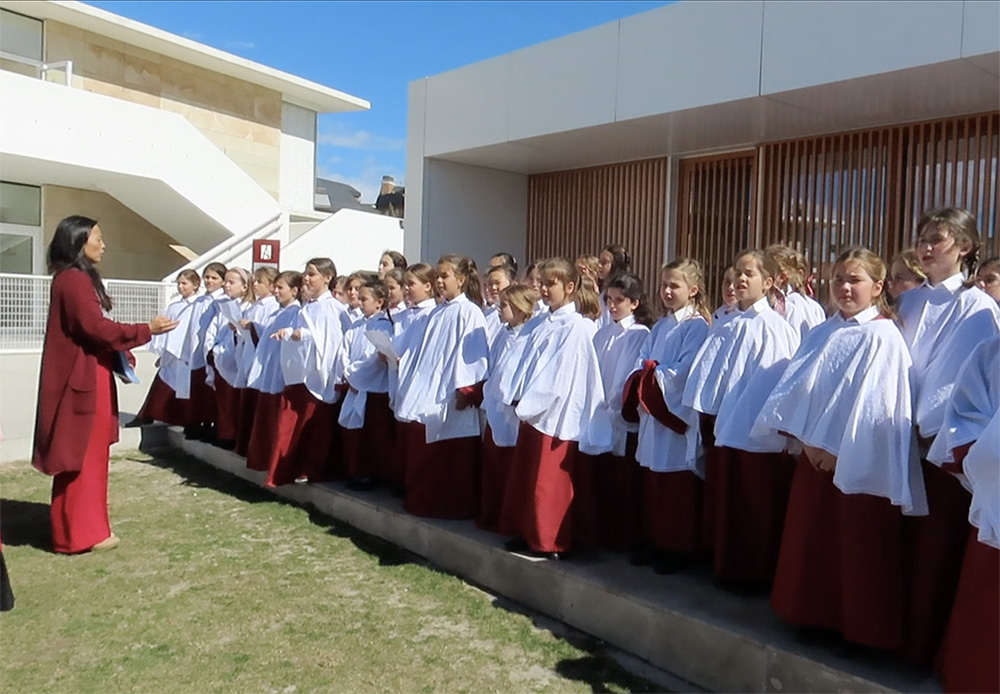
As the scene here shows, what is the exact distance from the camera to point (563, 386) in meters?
4.54

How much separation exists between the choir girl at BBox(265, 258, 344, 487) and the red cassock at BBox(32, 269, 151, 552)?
1346mm

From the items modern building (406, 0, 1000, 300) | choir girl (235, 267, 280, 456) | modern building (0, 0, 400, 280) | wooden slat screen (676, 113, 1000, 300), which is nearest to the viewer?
modern building (406, 0, 1000, 300)

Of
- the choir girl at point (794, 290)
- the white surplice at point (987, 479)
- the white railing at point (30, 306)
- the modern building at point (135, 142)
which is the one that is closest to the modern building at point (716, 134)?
the choir girl at point (794, 290)

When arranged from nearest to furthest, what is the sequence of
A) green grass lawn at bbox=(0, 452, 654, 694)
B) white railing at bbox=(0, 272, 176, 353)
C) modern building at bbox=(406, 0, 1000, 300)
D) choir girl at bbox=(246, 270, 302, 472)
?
green grass lawn at bbox=(0, 452, 654, 694) < choir girl at bbox=(246, 270, 302, 472) < modern building at bbox=(406, 0, 1000, 300) < white railing at bbox=(0, 272, 176, 353)

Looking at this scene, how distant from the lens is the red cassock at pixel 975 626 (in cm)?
277

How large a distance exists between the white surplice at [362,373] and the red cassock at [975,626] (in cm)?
412

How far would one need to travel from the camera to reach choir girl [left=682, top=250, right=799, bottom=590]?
390 centimetres

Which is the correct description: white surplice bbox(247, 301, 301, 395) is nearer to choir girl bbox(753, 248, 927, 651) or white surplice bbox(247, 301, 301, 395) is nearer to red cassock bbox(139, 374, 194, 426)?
red cassock bbox(139, 374, 194, 426)

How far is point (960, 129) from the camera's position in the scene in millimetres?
7652

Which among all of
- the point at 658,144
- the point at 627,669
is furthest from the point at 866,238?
the point at 627,669

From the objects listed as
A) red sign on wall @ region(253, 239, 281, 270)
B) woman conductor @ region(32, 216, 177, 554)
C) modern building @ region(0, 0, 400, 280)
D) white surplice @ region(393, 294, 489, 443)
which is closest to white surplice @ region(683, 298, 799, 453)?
white surplice @ region(393, 294, 489, 443)

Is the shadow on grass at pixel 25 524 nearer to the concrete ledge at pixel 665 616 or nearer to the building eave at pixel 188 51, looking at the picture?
the concrete ledge at pixel 665 616

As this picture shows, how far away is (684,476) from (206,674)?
248 centimetres

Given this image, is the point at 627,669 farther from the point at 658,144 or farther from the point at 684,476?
the point at 658,144
